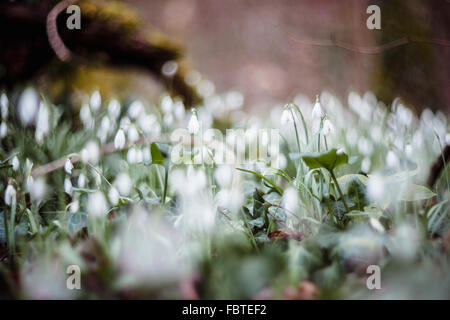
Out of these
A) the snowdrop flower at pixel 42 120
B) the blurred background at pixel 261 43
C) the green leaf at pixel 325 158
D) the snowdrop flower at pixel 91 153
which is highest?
the blurred background at pixel 261 43

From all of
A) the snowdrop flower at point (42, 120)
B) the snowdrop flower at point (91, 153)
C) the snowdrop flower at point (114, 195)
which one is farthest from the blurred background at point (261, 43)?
the snowdrop flower at point (114, 195)

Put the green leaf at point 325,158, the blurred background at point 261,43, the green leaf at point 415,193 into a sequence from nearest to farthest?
the green leaf at point 325,158 → the green leaf at point 415,193 → the blurred background at point 261,43

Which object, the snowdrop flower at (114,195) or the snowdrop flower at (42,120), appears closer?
the snowdrop flower at (114,195)

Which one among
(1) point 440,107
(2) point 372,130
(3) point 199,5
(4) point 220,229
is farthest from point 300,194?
(3) point 199,5

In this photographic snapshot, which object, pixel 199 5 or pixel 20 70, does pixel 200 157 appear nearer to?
pixel 20 70

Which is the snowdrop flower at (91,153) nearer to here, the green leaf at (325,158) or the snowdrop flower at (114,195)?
the snowdrop flower at (114,195)
